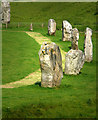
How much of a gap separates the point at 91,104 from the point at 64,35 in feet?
96.5

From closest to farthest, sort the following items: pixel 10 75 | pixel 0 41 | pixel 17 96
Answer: pixel 17 96 < pixel 10 75 < pixel 0 41

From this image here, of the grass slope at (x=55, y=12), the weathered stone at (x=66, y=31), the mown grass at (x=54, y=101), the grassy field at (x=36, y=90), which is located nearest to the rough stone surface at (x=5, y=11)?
the grassy field at (x=36, y=90)

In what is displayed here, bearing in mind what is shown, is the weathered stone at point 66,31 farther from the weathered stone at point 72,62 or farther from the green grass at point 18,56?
the weathered stone at point 72,62

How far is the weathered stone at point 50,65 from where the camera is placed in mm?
22609

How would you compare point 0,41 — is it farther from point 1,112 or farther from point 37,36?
point 1,112

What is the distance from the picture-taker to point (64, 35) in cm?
4756

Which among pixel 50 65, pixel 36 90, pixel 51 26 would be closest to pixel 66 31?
pixel 51 26

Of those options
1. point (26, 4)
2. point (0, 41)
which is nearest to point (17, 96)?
point (0, 41)

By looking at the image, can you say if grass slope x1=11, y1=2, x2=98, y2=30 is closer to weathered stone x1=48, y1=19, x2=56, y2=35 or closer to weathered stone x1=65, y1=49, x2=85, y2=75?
weathered stone x1=48, y1=19, x2=56, y2=35

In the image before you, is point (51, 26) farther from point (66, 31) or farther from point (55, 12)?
point (55, 12)

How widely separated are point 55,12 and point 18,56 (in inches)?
1962

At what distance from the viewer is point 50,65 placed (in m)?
22.6

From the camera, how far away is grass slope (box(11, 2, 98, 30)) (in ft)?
236

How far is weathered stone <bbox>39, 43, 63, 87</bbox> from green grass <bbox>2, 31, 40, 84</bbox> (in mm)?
4469
